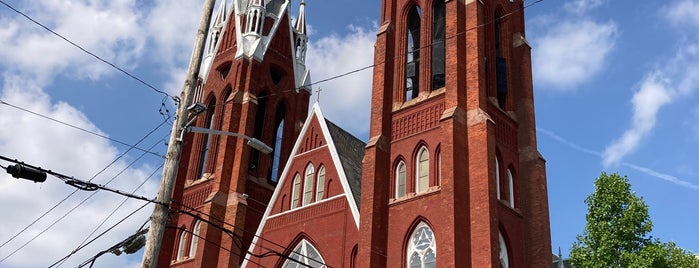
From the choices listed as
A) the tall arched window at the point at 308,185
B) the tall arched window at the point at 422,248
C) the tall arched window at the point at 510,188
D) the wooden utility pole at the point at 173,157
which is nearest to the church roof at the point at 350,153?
the tall arched window at the point at 308,185

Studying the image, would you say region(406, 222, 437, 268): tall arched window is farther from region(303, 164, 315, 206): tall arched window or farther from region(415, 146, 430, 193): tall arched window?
region(303, 164, 315, 206): tall arched window

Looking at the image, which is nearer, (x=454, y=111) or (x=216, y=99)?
(x=454, y=111)

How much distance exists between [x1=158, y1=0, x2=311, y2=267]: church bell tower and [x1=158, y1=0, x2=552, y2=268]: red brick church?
10 cm

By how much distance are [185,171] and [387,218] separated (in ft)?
44.2

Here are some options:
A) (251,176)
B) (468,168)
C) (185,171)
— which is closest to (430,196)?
(468,168)

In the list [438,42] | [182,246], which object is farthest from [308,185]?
[182,246]

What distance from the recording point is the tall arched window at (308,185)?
25.3 m

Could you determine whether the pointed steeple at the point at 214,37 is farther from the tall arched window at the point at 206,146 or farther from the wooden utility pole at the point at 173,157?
the wooden utility pole at the point at 173,157

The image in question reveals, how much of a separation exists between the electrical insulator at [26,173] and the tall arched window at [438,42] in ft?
47.7

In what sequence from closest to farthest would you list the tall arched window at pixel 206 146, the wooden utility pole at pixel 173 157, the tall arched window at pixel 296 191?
the wooden utility pole at pixel 173 157
the tall arched window at pixel 296 191
the tall arched window at pixel 206 146

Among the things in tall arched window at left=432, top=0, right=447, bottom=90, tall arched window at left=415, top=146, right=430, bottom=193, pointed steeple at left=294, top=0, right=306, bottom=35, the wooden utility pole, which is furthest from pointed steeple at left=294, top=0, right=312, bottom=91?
the wooden utility pole

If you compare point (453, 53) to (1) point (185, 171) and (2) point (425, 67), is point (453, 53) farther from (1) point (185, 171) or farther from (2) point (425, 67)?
(1) point (185, 171)

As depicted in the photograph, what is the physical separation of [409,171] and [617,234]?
8.57 meters

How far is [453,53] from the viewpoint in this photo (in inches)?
859
